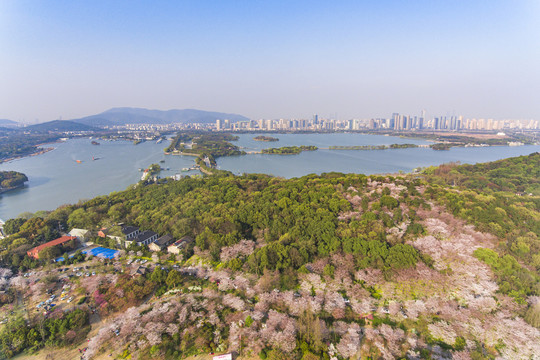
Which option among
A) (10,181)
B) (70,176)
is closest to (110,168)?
(70,176)

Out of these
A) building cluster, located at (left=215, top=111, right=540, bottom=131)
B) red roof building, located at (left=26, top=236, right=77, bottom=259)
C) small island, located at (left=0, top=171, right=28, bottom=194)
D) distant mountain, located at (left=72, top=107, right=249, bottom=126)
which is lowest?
red roof building, located at (left=26, top=236, right=77, bottom=259)

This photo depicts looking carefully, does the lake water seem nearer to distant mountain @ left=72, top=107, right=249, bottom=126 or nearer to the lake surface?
the lake surface

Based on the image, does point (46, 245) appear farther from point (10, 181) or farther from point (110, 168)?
point (110, 168)

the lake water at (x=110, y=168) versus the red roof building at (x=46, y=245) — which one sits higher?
the lake water at (x=110, y=168)

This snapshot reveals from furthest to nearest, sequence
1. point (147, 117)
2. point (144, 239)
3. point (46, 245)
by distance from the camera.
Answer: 1. point (147, 117)
2. point (144, 239)
3. point (46, 245)

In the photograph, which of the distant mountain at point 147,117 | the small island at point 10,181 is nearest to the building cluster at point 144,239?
the small island at point 10,181

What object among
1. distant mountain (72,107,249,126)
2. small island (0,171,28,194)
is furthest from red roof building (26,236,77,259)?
distant mountain (72,107,249,126)

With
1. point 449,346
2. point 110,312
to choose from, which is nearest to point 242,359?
point 110,312

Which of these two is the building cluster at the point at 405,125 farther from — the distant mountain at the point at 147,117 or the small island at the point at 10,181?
the small island at the point at 10,181
